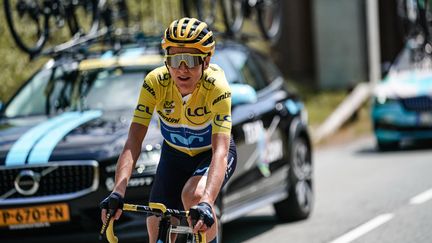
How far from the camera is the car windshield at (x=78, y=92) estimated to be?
9.69 metres

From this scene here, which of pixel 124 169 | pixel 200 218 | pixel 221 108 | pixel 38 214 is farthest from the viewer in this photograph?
pixel 38 214

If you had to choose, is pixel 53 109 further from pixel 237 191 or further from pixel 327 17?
pixel 327 17

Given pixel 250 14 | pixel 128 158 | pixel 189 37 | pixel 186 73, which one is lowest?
pixel 250 14

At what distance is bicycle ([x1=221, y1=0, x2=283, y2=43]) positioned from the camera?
49.0 ft

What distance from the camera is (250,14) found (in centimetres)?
1535

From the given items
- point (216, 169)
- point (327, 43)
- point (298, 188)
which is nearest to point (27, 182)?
point (216, 169)

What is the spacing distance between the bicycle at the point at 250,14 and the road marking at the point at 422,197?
12.0 feet

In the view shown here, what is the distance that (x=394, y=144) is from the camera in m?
17.3

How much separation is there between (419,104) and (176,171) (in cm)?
1070

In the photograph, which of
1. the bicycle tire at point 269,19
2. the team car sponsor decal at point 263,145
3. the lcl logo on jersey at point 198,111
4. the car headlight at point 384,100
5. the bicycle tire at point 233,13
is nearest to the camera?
the lcl logo on jersey at point 198,111

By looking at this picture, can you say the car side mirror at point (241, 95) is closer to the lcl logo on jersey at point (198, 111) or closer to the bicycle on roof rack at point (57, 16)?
the bicycle on roof rack at point (57, 16)

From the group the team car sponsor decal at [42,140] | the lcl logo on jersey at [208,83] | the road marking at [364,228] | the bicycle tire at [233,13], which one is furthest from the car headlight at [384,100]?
the lcl logo on jersey at [208,83]

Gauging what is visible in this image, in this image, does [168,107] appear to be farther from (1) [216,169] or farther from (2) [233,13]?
(2) [233,13]

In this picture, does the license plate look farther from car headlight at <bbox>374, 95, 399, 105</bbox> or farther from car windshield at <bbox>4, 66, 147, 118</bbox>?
car headlight at <bbox>374, 95, 399, 105</bbox>
